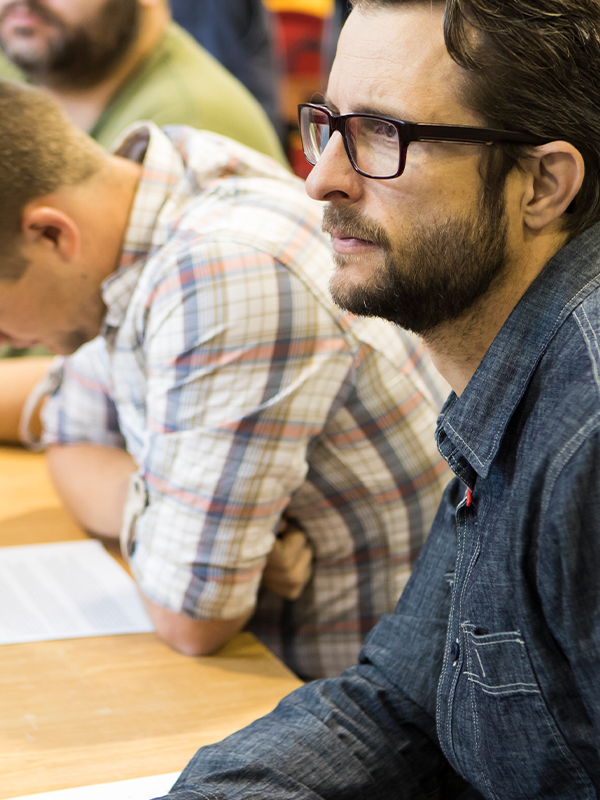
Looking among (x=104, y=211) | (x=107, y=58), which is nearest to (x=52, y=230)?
(x=104, y=211)

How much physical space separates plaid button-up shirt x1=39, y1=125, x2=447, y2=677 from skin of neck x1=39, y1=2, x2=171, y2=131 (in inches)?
32.6

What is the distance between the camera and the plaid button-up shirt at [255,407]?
1034 mm

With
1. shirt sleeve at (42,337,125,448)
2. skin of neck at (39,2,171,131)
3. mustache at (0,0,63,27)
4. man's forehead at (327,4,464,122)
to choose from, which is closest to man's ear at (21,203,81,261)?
shirt sleeve at (42,337,125,448)

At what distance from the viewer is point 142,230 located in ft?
3.93

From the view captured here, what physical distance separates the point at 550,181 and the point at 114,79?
1590mm

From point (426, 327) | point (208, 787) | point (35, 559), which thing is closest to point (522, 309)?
point (426, 327)

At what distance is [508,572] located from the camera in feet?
2.16

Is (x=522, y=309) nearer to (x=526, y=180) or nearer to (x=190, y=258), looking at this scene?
(x=526, y=180)

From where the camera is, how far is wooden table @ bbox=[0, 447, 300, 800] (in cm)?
87

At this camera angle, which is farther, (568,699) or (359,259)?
(359,259)

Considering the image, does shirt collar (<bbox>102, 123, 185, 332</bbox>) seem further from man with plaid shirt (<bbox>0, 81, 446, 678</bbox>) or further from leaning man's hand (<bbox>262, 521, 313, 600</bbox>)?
leaning man's hand (<bbox>262, 521, 313, 600</bbox>)

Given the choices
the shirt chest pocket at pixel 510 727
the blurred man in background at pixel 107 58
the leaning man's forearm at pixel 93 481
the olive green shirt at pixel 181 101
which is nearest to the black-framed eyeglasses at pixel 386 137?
the shirt chest pocket at pixel 510 727

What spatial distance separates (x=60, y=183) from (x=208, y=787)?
775 millimetres

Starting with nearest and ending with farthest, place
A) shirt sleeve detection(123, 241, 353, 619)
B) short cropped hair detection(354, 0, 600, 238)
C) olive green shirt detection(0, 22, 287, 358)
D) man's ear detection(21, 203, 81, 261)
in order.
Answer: short cropped hair detection(354, 0, 600, 238) → shirt sleeve detection(123, 241, 353, 619) → man's ear detection(21, 203, 81, 261) → olive green shirt detection(0, 22, 287, 358)
